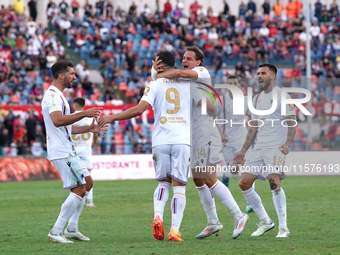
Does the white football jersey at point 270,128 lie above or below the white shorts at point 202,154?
above

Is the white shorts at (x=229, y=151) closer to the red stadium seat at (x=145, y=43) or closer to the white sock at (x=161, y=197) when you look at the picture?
the white sock at (x=161, y=197)

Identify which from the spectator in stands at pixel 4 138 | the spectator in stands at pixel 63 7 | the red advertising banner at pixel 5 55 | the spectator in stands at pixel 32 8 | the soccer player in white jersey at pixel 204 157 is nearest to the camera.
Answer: the soccer player in white jersey at pixel 204 157

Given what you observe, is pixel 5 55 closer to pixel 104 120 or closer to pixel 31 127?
pixel 31 127

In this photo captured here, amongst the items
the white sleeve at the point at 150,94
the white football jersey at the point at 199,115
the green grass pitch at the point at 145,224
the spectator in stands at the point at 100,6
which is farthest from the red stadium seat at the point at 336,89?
the white sleeve at the point at 150,94

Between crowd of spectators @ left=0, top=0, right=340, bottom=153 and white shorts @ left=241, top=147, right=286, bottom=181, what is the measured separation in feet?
43.7

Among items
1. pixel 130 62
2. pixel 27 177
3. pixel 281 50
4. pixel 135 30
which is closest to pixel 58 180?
pixel 27 177

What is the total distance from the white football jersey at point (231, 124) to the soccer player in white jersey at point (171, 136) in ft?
13.4

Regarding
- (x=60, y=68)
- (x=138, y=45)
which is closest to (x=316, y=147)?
(x=138, y=45)

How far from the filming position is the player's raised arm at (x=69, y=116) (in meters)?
7.08

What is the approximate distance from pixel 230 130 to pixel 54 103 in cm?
496

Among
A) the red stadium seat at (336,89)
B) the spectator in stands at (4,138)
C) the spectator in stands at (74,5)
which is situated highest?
the spectator in stands at (74,5)

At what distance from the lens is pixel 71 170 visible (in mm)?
7379

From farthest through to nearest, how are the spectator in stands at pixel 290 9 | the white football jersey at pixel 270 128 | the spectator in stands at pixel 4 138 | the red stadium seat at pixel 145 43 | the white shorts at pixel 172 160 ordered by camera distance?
the spectator in stands at pixel 290 9 → the red stadium seat at pixel 145 43 → the spectator in stands at pixel 4 138 → the white football jersey at pixel 270 128 → the white shorts at pixel 172 160

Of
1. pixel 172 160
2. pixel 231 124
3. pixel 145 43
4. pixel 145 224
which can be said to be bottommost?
pixel 145 224
